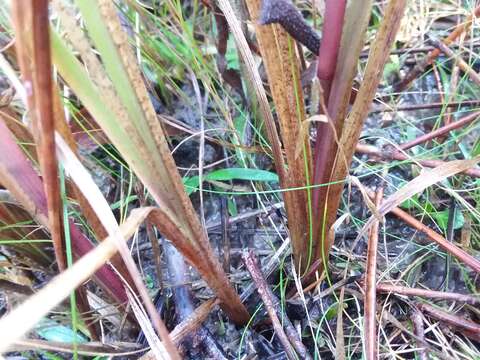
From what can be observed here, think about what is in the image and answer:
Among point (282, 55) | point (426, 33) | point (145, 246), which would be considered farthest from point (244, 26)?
point (426, 33)

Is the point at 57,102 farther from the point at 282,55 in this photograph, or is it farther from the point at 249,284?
the point at 249,284

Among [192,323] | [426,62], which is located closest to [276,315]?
[192,323]

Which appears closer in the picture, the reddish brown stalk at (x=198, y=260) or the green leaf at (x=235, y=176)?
the reddish brown stalk at (x=198, y=260)

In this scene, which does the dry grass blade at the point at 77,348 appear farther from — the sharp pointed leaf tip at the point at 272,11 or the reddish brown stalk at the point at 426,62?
the reddish brown stalk at the point at 426,62

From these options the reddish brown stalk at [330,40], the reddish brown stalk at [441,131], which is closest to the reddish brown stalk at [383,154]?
the reddish brown stalk at [441,131]

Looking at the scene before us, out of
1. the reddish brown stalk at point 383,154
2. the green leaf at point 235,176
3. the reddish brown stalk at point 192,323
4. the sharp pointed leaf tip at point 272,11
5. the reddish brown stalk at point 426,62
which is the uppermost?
the sharp pointed leaf tip at point 272,11

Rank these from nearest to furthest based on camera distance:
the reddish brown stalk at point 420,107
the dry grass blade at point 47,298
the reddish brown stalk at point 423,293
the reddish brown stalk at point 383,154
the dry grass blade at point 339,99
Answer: the dry grass blade at point 47,298, the dry grass blade at point 339,99, the reddish brown stalk at point 423,293, the reddish brown stalk at point 383,154, the reddish brown stalk at point 420,107

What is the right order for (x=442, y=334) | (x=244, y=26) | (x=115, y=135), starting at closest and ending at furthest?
(x=115, y=135) < (x=442, y=334) < (x=244, y=26)
